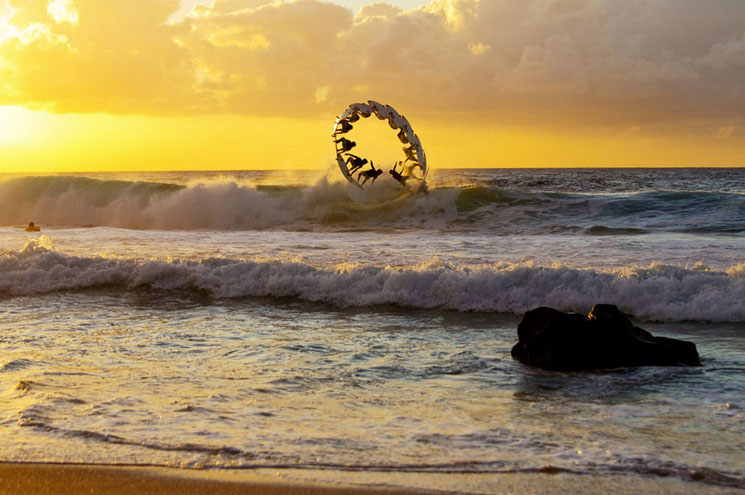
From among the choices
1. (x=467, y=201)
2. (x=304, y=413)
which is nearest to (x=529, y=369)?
(x=304, y=413)

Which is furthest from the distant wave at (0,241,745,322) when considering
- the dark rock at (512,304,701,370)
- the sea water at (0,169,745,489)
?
the dark rock at (512,304,701,370)

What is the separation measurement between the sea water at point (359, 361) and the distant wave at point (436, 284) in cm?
4

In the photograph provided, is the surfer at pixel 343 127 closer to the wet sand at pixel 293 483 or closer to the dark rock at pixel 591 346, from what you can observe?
the dark rock at pixel 591 346

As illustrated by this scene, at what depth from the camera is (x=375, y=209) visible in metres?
29.9

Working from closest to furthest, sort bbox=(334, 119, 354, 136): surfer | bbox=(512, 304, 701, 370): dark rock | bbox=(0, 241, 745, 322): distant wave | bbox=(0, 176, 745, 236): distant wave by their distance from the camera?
bbox=(512, 304, 701, 370): dark rock → bbox=(0, 241, 745, 322): distant wave → bbox=(334, 119, 354, 136): surfer → bbox=(0, 176, 745, 236): distant wave

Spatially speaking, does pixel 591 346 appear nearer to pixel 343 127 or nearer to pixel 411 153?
pixel 343 127

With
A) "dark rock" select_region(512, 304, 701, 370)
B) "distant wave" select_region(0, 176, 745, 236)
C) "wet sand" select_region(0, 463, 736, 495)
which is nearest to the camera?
"wet sand" select_region(0, 463, 736, 495)

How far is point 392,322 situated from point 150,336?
3.23 m

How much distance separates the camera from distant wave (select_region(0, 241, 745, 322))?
11109 mm

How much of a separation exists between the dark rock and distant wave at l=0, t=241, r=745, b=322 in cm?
348

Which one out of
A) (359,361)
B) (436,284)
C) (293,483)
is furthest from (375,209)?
(293,483)

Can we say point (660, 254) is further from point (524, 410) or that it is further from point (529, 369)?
point (524, 410)

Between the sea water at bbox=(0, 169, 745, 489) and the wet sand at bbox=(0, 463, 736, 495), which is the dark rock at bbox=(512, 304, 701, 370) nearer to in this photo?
the sea water at bbox=(0, 169, 745, 489)

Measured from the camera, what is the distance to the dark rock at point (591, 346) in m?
7.21
